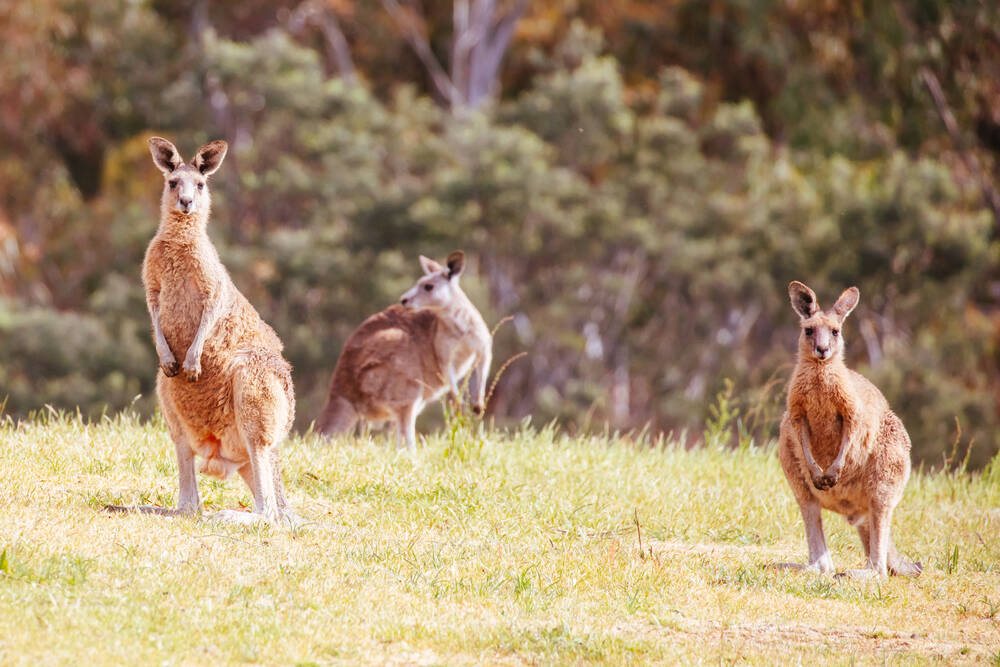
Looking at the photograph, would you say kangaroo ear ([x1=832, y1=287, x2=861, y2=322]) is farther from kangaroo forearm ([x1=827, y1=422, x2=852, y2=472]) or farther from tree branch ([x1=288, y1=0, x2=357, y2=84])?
tree branch ([x1=288, y1=0, x2=357, y2=84])

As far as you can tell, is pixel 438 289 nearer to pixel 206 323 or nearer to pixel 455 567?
pixel 206 323

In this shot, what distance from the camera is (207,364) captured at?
623 cm

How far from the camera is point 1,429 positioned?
7.92 m

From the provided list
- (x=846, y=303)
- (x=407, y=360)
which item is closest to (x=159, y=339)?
(x=846, y=303)

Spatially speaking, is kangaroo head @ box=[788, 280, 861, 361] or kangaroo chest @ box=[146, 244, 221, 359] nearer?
kangaroo chest @ box=[146, 244, 221, 359]

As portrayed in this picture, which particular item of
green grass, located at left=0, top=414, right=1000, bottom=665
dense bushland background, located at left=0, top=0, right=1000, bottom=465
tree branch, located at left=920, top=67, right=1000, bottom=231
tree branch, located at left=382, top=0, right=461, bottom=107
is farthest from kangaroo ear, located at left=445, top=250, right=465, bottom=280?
tree branch, located at left=382, top=0, right=461, bottom=107

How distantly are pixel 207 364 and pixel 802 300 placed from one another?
286 centimetres

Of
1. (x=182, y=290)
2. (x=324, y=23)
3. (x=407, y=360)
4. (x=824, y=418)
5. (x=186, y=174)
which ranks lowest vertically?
(x=407, y=360)

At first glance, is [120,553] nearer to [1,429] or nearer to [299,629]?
[299,629]

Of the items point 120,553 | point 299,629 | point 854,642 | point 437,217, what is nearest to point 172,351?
point 120,553

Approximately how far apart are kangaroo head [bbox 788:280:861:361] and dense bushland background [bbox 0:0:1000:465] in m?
13.1

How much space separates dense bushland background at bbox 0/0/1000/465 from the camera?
21453 mm

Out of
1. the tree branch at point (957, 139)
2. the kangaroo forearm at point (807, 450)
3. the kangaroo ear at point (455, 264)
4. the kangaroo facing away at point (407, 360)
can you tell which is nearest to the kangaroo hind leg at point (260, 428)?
the kangaroo forearm at point (807, 450)

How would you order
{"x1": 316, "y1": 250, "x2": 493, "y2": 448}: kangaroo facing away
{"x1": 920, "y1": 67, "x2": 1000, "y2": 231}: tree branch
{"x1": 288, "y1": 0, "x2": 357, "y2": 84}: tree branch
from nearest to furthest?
{"x1": 316, "y1": 250, "x2": 493, "y2": 448}: kangaroo facing away < {"x1": 920, "y1": 67, "x2": 1000, "y2": 231}: tree branch < {"x1": 288, "y1": 0, "x2": 357, "y2": 84}: tree branch
